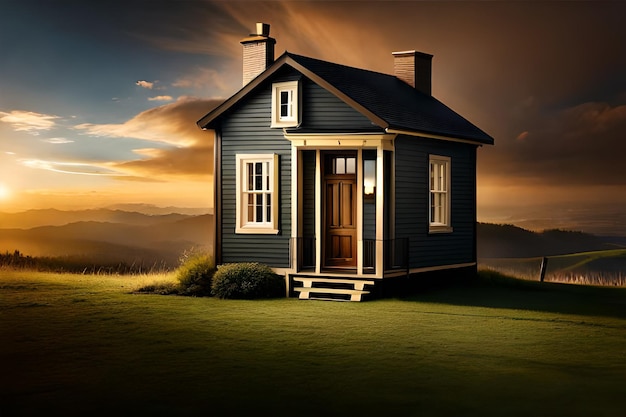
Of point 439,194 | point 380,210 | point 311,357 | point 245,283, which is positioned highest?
point 439,194

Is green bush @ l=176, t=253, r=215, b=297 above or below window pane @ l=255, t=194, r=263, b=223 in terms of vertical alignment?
below

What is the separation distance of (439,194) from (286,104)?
17.1 ft

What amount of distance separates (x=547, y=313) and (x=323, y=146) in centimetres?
656

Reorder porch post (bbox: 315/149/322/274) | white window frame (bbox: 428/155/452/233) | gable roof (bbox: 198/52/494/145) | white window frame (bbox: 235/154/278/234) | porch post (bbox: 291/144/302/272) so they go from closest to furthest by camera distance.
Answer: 1. porch post (bbox: 315/149/322/274)
2. gable roof (bbox: 198/52/494/145)
3. porch post (bbox: 291/144/302/272)
4. white window frame (bbox: 235/154/278/234)
5. white window frame (bbox: 428/155/452/233)

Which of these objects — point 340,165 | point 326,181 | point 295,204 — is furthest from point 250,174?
point 340,165

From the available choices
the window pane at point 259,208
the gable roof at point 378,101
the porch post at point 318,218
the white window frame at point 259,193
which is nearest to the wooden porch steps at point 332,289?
the porch post at point 318,218

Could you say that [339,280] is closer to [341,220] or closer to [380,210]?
[380,210]

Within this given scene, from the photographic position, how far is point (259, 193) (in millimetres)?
21531

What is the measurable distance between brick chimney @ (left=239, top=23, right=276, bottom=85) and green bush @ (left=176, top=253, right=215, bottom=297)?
5494 millimetres

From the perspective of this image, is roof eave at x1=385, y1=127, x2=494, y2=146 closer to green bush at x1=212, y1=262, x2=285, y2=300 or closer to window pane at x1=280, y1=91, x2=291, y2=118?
window pane at x1=280, y1=91, x2=291, y2=118

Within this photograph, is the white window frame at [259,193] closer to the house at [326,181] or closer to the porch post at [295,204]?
the house at [326,181]

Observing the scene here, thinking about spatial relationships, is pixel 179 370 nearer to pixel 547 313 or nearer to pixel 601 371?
pixel 601 371

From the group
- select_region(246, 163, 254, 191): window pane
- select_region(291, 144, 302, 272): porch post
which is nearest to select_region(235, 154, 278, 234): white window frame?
select_region(246, 163, 254, 191): window pane

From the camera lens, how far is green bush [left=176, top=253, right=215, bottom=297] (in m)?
20.9
